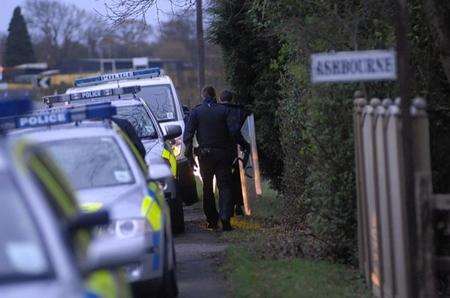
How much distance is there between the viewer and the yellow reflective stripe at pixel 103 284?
462cm

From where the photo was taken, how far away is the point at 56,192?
5168 millimetres

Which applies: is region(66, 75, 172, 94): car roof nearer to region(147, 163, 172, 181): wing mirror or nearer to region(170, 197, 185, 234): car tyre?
region(170, 197, 185, 234): car tyre

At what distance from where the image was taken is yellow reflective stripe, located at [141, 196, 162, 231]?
804cm

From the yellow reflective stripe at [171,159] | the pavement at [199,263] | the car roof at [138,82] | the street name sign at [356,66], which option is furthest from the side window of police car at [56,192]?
the car roof at [138,82]

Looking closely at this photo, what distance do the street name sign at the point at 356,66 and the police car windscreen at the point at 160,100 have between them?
10333mm

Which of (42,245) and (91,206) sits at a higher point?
(42,245)

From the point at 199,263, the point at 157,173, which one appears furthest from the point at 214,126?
the point at 157,173

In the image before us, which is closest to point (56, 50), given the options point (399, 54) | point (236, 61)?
point (236, 61)

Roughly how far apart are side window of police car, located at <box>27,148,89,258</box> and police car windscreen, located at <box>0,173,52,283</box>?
0.17m

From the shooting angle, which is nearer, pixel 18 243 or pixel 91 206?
pixel 18 243

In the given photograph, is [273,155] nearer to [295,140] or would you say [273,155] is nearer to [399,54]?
[295,140]

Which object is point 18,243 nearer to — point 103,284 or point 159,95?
point 103,284

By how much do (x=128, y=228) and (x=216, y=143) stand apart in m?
5.72

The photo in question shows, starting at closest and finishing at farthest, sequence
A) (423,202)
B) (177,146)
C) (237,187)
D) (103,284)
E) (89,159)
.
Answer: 1. (103,284)
2. (423,202)
3. (89,159)
4. (237,187)
5. (177,146)
